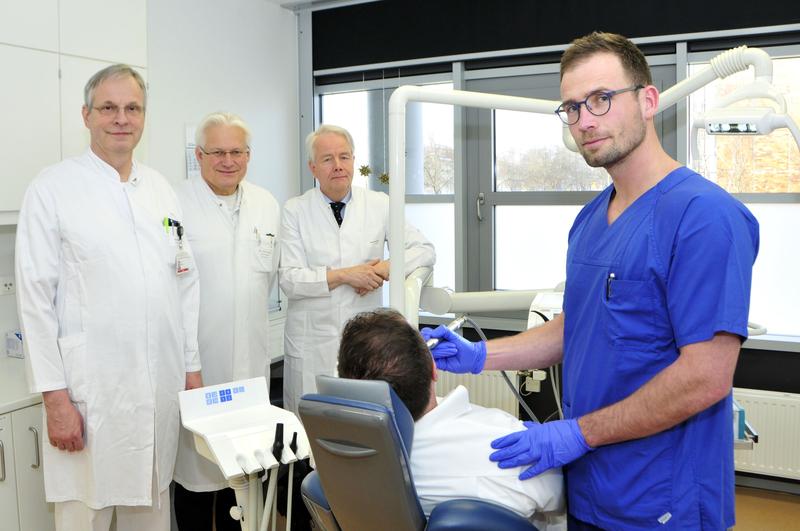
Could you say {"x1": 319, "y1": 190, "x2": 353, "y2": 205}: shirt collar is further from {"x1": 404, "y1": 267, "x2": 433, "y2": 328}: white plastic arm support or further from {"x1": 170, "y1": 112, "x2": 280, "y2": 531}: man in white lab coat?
A: {"x1": 404, "y1": 267, "x2": 433, "y2": 328}: white plastic arm support

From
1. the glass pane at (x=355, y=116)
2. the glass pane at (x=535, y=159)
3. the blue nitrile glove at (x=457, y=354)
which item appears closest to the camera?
the blue nitrile glove at (x=457, y=354)

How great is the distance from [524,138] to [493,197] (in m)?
0.36

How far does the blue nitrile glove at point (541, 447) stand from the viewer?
1216mm

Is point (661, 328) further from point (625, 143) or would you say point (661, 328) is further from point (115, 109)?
point (115, 109)

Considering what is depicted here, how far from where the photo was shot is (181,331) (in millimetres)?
2219

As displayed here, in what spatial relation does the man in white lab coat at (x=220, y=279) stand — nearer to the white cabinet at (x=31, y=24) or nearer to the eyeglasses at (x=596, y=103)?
the white cabinet at (x=31, y=24)

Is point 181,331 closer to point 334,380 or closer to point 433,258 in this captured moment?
point 433,258

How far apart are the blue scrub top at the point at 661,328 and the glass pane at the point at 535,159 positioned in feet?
7.46

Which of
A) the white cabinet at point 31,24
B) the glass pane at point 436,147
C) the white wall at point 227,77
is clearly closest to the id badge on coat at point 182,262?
the white cabinet at point 31,24

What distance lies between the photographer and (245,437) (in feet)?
5.65

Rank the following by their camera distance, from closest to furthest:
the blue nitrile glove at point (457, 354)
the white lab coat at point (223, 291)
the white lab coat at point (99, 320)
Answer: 1. the blue nitrile glove at point (457, 354)
2. the white lab coat at point (99, 320)
3. the white lab coat at point (223, 291)

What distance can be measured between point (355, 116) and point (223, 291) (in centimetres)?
205

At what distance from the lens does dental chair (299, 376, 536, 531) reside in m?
1.04

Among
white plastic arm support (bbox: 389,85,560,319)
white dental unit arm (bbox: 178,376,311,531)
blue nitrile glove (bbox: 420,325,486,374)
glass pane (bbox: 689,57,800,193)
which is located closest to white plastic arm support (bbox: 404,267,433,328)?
white plastic arm support (bbox: 389,85,560,319)
